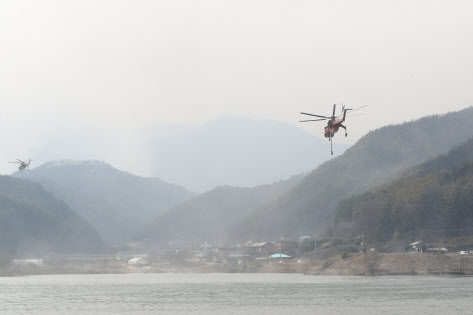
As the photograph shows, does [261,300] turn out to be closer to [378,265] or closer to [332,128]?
[332,128]

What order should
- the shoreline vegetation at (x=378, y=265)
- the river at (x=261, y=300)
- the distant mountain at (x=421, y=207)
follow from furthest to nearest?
the distant mountain at (x=421, y=207) → the shoreline vegetation at (x=378, y=265) → the river at (x=261, y=300)

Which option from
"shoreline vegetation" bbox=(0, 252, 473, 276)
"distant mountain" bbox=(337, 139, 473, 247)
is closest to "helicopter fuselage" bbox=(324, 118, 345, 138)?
"shoreline vegetation" bbox=(0, 252, 473, 276)

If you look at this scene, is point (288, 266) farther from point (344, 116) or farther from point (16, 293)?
point (344, 116)

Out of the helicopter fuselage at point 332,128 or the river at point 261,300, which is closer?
the river at point 261,300

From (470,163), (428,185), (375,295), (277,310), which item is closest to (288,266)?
(428,185)

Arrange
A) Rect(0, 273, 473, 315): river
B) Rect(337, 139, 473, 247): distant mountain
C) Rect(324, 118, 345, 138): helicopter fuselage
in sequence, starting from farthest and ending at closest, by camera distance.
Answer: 1. Rect(337, 139, 473, 247): distant mountain
2. Rect(324, 118, 345, 138): helicopter fuselage
3. Rect(0, 273, 473, 315): river

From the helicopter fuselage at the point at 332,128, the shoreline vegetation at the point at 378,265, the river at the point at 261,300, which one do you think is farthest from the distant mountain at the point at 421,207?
the helicopter fuselage at the point at 332,128

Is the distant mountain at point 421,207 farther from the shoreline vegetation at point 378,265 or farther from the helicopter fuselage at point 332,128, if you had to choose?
the helicopter fuselage at point 332,128

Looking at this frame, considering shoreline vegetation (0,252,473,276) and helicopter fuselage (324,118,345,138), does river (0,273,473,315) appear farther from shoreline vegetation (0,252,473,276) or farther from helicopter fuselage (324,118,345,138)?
shoreline vegetation (0,252,473,276)
